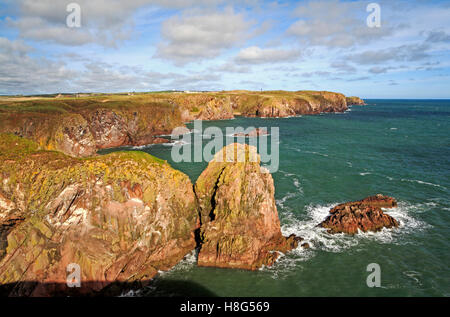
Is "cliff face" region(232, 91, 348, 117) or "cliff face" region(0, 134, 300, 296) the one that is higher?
"cliff face" region(232, 91, 348, 117)

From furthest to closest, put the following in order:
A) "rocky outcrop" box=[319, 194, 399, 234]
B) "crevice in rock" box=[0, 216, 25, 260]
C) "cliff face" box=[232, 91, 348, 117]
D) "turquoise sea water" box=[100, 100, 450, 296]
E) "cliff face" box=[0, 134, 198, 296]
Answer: "cliff face" box=[232, 91, 348, 117], "rocky outcrop" box=[319, 194, 399, 234], "turquoise sea water" box=[100, 100, 450, 296], "cliff face" box=[0, 134, 198, 296], "crevice in rock" box=[0, 216, 25, 260]

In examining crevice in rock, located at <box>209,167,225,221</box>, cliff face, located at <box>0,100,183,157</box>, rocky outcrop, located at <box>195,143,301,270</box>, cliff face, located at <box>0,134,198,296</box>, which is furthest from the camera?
cliff face, located at <box>0,100,183,157</box>

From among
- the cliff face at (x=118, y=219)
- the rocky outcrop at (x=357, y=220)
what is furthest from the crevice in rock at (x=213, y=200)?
the rocky outcrop at (x=357, y=220)

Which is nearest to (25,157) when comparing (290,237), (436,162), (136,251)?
(136,251)

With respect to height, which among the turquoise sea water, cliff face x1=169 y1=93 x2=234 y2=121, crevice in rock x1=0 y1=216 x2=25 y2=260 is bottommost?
the turquoise sea water

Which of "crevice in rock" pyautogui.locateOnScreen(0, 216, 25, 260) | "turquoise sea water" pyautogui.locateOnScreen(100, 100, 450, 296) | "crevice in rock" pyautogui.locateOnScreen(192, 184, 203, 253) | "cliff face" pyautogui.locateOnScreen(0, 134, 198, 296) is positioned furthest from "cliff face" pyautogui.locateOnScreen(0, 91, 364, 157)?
"crevice in rock" pyautogui.locateOnScreen(192, 184, 203, 253)

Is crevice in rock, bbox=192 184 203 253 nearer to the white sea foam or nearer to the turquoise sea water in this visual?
the turquoise sea water

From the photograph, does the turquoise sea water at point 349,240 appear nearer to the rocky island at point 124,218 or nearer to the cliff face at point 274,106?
the rocky island at point 124,218

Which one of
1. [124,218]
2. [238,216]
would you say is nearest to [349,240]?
[238,216]
